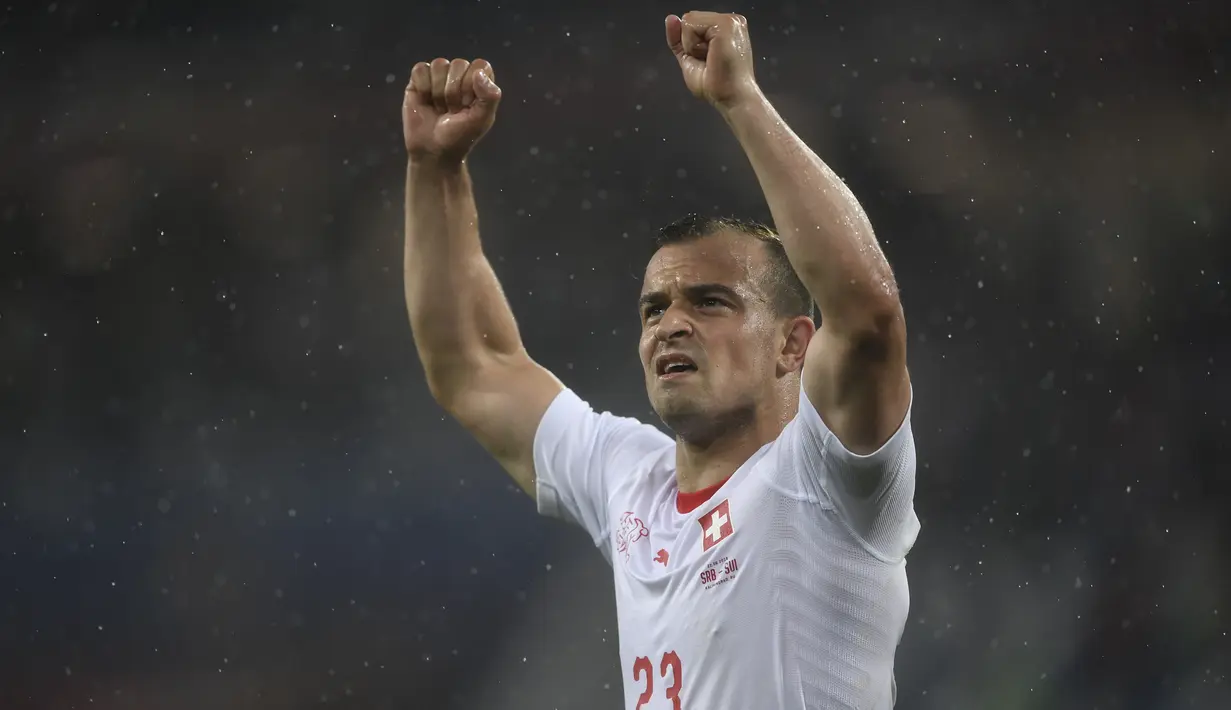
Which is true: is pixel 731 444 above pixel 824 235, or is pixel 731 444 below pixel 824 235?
below

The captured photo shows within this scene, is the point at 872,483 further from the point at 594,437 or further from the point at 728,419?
the point at 594,437

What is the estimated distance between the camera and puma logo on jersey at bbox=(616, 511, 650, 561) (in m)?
2.66

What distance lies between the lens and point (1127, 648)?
5289mm

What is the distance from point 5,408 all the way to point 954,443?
166 inches

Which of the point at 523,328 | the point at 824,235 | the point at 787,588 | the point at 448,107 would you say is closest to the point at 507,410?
the point at 448,107

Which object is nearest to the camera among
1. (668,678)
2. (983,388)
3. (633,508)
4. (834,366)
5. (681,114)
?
(834,366)

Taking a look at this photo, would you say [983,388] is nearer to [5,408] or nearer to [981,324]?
[981,324]

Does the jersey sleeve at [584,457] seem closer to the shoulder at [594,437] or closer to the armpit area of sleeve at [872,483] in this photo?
the shoulder at [594,437]

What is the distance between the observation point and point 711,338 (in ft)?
8.55

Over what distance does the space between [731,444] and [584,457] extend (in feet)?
1.45

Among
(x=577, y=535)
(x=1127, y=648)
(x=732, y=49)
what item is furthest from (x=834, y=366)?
(x=1127, y=648)

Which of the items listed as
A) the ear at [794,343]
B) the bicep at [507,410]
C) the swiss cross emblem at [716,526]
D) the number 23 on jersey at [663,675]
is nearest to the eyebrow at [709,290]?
the ear at [794,343]

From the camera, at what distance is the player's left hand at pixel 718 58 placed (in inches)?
86.5

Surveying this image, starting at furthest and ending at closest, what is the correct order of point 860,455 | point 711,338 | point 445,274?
point 445,274 → point 711,338 → point 860,455
